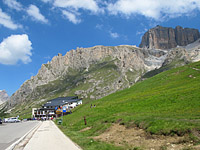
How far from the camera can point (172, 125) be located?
14.9 m

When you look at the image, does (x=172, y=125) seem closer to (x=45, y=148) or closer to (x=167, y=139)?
(x=167, y=139)

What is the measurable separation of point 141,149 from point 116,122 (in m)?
11.4

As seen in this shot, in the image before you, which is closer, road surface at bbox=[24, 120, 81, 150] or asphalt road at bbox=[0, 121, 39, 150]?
road surface at bbox=[24, 120, 81, 150]

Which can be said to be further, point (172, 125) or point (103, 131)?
point (103, 131)

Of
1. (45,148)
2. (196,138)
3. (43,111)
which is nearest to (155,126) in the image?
(196,138)

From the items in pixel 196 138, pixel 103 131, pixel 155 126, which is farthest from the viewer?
pixel 103 131

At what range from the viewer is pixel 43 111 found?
149625 mm

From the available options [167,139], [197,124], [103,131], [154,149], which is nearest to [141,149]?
[154,149]

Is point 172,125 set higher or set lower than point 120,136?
higher

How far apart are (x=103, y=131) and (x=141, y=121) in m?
5.30

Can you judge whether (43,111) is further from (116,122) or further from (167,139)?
(167,139)

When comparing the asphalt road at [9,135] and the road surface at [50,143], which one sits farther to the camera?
Result: the asphalt road at [9,135]

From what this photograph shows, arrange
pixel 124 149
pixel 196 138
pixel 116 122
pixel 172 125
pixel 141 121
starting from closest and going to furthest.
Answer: pixel 196 138 < pixel 124 149 < pixel 172 125 < pixel 141 121 < pixel 116 122

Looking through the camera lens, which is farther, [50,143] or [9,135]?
[9,135]
